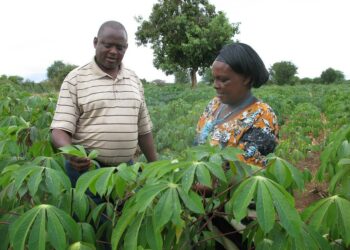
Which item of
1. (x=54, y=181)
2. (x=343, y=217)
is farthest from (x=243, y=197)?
(x=54, y=181)

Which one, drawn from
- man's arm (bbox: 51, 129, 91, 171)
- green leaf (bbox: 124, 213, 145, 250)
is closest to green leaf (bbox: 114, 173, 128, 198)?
green leaf (bbox: 124, 213, 145, 250)

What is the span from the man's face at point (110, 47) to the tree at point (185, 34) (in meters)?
19.9

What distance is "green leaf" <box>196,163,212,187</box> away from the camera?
1.09 meters

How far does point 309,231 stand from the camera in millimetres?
1155

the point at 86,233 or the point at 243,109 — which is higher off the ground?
the point at 243,109

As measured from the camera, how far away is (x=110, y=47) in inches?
81.5

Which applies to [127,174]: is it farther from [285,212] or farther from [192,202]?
[285,212]

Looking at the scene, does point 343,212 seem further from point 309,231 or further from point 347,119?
point 347,119

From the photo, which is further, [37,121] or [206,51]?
[206,51]

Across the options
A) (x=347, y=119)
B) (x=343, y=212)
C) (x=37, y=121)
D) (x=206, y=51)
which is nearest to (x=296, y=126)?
(x=347, y=119)

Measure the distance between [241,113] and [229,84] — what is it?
114 millimetres

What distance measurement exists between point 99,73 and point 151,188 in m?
1.14

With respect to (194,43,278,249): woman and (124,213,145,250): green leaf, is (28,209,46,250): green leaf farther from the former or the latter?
(194,43,278,249): woman

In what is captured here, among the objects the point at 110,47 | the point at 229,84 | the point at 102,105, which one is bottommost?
the point at 102,105
